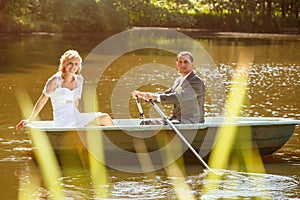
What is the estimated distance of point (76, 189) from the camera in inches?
287

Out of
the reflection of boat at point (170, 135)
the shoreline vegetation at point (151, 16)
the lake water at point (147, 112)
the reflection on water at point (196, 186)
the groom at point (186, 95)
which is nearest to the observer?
the reflection on water at point (196, 186)

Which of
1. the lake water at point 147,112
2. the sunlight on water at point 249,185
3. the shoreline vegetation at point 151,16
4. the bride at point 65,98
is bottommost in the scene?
the sunlight on water at point 249,185

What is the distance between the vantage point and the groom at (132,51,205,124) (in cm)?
827

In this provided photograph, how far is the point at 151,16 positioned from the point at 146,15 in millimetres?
612

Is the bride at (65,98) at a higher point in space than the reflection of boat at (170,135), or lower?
higher

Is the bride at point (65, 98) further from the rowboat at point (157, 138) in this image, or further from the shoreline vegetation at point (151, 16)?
the shoreline vegetation at point (151, 16)

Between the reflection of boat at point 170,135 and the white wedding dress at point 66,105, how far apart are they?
11.4 inches

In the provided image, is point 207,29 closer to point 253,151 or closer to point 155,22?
point 155,22

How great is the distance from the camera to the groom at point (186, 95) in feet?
27.1

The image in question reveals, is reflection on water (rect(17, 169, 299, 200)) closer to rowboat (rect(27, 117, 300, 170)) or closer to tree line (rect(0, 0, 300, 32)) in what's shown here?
rowboat (rect(27, 117, 300, 170))

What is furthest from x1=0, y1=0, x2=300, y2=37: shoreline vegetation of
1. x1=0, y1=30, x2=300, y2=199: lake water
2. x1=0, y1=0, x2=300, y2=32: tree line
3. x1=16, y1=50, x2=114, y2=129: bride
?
x1=16, y1=50, x2=114, y2=129: bride

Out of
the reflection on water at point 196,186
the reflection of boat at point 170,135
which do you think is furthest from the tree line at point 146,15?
the reflection on water at point 196,186

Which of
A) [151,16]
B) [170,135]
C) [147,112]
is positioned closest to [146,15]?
[151,16]

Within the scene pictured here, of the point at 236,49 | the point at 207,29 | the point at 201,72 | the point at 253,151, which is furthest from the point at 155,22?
the point at 253,151
